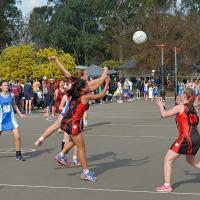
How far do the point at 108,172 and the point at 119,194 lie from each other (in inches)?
79.6

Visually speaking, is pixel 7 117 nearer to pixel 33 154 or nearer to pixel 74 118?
pixel 33 154

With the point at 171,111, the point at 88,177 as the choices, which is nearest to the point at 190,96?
the point at 171,111

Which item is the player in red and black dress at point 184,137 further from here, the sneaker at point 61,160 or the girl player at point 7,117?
the girl player at point 7,117

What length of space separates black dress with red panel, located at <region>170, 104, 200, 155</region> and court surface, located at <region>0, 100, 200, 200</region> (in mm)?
643

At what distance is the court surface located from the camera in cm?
851

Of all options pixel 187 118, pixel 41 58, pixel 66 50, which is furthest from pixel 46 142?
pixel 66 50

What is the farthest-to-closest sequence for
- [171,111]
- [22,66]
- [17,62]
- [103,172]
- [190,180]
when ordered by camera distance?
[22,66] < [17,62] < [103,172] < [190,180] < [171,111]

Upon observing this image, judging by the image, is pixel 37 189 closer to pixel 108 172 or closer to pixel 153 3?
pixel 108 172

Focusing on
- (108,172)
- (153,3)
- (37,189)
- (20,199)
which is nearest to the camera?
(20,199)

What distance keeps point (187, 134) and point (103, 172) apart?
2.44 meters

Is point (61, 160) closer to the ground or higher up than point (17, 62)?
closer to the ground

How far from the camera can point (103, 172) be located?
34.4 ft

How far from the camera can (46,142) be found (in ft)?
51.5

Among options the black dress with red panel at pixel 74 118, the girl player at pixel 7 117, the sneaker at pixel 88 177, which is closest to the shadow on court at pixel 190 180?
the sneaker at pixel 88 177
